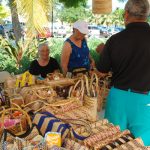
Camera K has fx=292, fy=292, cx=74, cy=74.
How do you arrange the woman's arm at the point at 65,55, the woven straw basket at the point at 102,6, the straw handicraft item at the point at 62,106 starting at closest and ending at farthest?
the straw handicraft item at the point at 62,106 → the woman's arm at the point at 65,55 → the woven straw basket at the point at 102,6

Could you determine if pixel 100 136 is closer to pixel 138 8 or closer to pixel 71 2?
pixel 138 8

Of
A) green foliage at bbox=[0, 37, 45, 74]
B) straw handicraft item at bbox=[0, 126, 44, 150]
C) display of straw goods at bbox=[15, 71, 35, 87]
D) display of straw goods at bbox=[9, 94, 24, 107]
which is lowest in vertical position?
green foliage at bbox=[0, 37, 45, 74]

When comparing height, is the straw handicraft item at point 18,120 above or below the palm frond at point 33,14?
below

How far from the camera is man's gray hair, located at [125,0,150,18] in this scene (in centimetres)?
228

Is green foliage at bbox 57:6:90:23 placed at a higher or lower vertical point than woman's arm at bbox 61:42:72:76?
higher

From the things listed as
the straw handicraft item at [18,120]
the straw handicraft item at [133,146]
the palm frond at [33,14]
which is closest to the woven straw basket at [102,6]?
the palm frond at [33,14]

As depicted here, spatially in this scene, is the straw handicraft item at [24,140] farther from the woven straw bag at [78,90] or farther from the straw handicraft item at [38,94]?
the woven straw bag at [78,90]

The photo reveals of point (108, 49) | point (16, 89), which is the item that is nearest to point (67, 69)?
point (16, 89)

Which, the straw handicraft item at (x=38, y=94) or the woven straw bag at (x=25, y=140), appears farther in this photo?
the straw handicraft item at (x=38, y=94)

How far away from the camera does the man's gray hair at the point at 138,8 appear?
2.28m

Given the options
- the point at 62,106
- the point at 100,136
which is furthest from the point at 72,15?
the point at 100,136

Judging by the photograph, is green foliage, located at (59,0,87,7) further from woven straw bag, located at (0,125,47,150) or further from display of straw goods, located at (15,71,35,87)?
woven straw bag, located at (0,125,47,150)

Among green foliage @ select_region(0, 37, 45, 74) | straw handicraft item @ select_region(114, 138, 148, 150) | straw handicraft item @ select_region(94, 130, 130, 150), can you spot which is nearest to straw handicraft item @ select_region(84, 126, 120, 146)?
straw handicraft item @ select_region(94, 130, 130, 150)

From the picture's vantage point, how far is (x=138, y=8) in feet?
7.48
